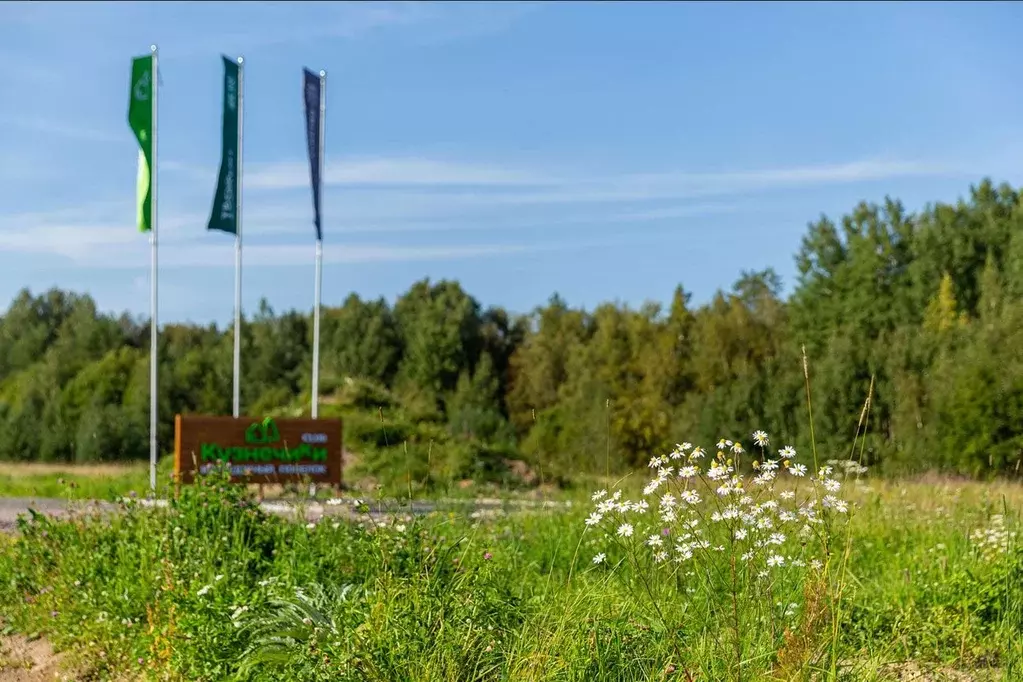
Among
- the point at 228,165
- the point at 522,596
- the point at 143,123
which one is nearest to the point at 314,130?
the point at 228,165

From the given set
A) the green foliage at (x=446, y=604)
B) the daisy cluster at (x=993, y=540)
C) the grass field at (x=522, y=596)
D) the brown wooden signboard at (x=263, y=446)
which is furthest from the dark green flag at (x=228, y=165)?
the daisy cluster at (x=993, y=540)

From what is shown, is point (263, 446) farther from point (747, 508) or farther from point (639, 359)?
point (639, 359)

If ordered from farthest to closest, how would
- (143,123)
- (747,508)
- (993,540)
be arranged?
(143,123) → (993,540) → (747,508)

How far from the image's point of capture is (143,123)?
1828 centimetres

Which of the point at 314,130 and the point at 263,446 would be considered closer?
the point at 263,446

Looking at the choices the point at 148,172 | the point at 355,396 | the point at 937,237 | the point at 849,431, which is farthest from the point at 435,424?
the point at 937,237

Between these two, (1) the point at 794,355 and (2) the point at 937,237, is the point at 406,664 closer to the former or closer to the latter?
(1) the point at 794,355

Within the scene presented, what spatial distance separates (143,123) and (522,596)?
15901 millimetres

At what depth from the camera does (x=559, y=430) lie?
40.4 metres

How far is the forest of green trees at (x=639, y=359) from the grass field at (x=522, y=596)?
781 inches

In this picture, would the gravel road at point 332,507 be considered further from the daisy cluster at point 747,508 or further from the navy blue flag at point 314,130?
the navy blue flag at point 314,130

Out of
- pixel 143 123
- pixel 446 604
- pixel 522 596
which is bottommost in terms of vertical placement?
pixel 522 596

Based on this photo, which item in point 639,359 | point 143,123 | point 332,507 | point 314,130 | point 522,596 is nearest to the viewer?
point 522,596

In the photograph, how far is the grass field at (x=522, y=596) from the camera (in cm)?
381
